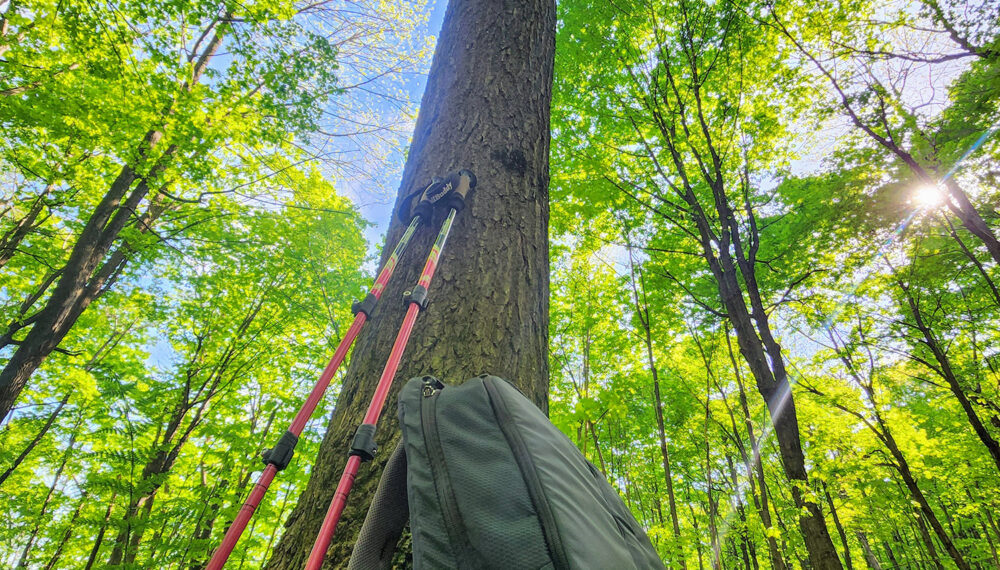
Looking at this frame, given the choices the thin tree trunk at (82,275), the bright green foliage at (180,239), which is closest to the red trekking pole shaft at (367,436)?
the bright green foliage at (180,239)

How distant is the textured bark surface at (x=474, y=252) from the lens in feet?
3.70

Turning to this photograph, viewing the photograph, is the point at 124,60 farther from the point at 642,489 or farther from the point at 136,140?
the point at 642,489

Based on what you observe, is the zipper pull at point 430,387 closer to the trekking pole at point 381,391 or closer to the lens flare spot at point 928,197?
the trekking pole at point 381,391

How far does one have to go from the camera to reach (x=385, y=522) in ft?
2.86

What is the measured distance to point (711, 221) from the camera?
738cm

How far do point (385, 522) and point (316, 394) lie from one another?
483 millimetres

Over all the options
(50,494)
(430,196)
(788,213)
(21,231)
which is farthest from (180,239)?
(788,213)

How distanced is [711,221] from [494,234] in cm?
738

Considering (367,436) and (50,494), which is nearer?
(367,436)

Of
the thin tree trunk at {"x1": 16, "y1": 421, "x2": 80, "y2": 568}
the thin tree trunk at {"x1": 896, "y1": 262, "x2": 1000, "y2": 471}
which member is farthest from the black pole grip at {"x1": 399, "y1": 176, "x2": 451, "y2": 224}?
the thin tree trunk at {"x1": 16, "y1": 421, "x2": 80, "y2": 568}

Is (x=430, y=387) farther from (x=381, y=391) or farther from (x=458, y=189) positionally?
(x=458, y=189)

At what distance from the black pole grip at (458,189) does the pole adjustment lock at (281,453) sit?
1.01 m

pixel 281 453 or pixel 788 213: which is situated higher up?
pixel 788 213

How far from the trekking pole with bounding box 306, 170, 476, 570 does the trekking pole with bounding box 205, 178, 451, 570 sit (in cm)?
8
